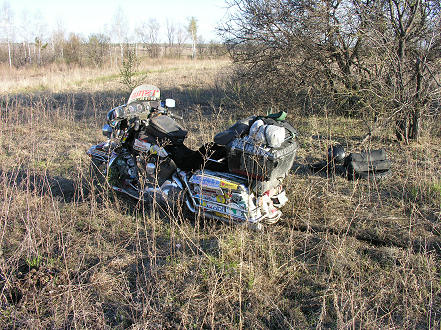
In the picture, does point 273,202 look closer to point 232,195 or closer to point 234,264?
point 232,195

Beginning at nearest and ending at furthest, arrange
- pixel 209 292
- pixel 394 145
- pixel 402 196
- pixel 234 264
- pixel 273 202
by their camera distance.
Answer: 1. pixel 209 292
2. pixel 234 264
3. pixel 273 202
4. pixel 402 196
5. pixel 394 145

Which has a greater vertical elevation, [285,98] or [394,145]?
[285,98]

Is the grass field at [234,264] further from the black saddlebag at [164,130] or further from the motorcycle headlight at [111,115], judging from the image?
the motorcycle headlight at [111,115]

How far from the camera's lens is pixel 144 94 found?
15.0 feet

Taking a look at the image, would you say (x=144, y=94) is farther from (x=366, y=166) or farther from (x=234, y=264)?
(x=366, y=166)

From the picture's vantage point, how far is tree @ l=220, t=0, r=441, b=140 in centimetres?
652

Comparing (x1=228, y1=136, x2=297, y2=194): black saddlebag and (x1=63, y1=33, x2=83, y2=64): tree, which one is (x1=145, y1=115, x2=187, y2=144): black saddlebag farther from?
(x1=63, y1=33, x2=83, y2=64): tree

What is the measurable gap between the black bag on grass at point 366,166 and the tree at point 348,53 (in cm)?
145

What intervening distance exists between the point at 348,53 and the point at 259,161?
5481 mm

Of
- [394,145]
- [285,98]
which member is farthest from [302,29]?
[394,145]

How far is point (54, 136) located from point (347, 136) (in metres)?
6.45

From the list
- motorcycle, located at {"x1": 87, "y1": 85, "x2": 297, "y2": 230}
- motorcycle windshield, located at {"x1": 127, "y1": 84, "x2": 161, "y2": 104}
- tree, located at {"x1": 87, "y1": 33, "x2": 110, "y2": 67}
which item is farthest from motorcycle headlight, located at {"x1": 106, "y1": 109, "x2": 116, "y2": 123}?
tree, located at {"x1": 87, "y1": 33, "x2": 110, "y2": 67}

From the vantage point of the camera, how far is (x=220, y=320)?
2.70 metres

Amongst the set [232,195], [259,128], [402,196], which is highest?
[259,128]
